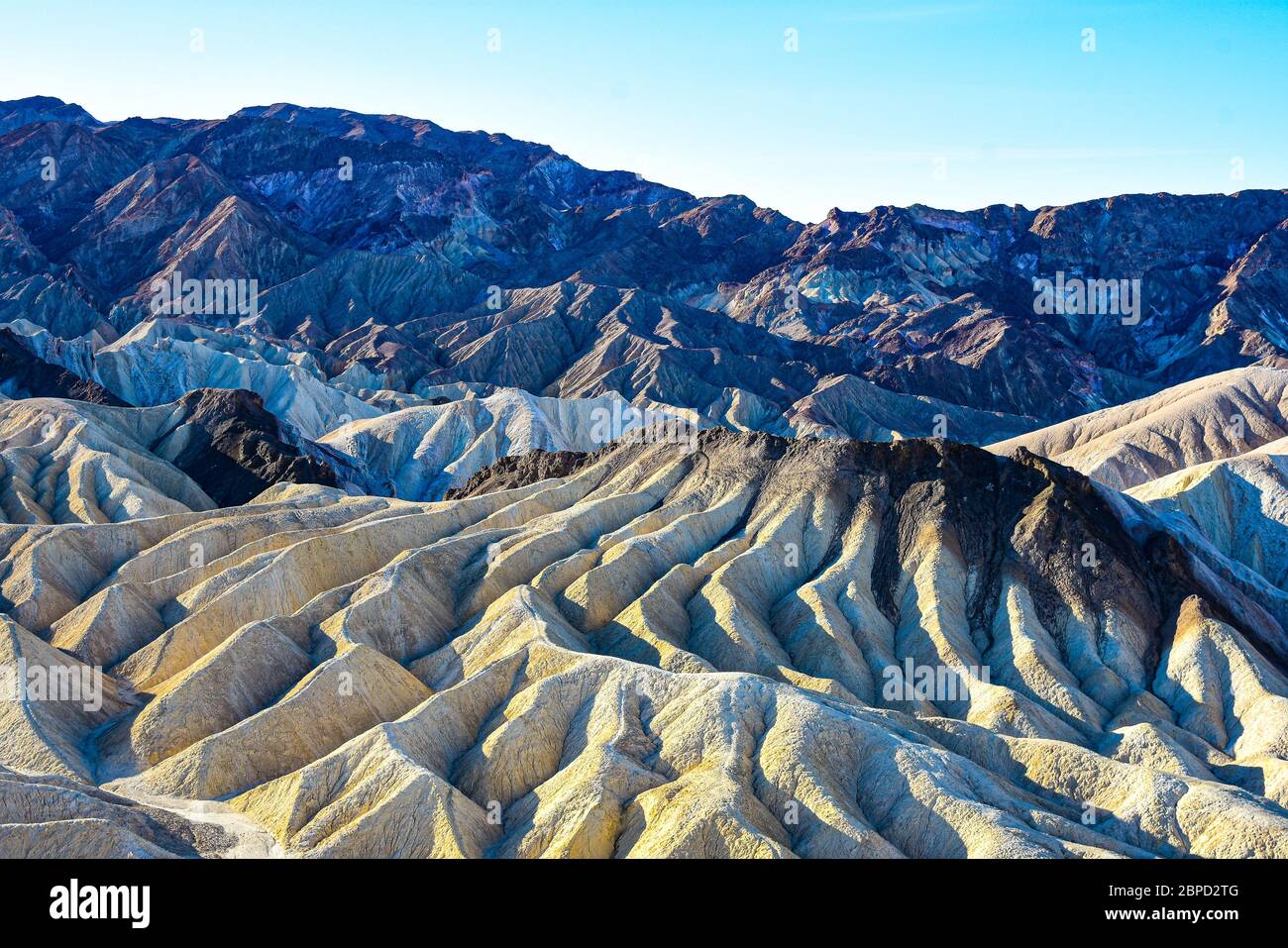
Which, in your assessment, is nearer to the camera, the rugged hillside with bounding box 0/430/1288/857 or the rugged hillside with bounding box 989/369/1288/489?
the rugged hillside with bounding box 0/430/1288/857

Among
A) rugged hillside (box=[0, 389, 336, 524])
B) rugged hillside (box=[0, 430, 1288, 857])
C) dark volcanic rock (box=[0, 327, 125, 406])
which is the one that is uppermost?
dark volcanic rock (box=[0, 327, 125, 406])

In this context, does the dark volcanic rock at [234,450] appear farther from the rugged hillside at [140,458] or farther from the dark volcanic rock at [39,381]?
the dark volcanic rock at [39,381]

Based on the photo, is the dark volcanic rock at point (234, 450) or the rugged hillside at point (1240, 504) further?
the dark volcanic rock at point (234, 450)

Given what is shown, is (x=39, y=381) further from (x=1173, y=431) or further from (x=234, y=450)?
(x=1173, y=431)

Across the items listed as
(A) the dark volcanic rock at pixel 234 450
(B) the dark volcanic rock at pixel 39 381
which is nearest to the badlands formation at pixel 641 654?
(A) the dark volcanic rock at pixel 234 450

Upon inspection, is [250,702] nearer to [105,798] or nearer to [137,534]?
[105,798]

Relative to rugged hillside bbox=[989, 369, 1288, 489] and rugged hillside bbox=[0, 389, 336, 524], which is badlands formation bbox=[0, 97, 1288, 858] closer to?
rugged hillside bbox=[0, 389, 336, 524]

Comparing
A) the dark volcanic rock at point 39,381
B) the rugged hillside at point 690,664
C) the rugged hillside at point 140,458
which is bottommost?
the rugged hillside at point 690,664

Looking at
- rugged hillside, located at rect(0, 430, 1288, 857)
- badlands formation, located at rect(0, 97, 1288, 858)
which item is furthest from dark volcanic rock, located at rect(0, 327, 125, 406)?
rugged hillside, located at rect(0, 430, 1288, 857)
